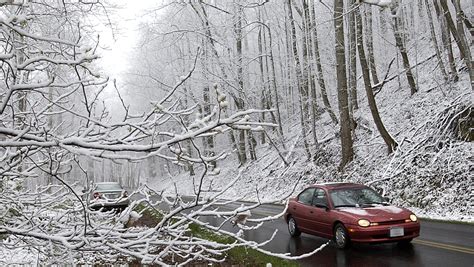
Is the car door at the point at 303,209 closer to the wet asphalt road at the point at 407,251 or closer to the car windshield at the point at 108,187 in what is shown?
the wet asphalt road at the point at 407,251

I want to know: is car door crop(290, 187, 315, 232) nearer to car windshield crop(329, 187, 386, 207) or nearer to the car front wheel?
car windshield crop(329, 187, 386, 207)

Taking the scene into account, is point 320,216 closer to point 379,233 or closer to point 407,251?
point 379,233

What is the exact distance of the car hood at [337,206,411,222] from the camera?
32.4 feet

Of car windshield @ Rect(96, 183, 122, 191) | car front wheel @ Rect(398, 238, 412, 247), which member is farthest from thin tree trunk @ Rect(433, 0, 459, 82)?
car windshield @ Rect(96, 183, 122, 191)

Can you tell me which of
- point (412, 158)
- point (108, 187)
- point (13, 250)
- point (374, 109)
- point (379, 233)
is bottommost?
point (379, 233)

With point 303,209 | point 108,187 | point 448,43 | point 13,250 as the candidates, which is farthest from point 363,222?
point 108,187

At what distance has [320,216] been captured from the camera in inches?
445

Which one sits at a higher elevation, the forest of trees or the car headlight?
the forest of trees

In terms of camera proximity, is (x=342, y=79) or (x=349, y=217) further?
(x=342, y=79)

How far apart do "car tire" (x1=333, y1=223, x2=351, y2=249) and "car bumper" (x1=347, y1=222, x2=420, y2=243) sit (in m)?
0.29

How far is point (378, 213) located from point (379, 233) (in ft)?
1.82

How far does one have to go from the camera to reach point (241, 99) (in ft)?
91.9

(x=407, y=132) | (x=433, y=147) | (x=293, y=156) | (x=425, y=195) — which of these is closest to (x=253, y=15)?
(x=293, y=156)

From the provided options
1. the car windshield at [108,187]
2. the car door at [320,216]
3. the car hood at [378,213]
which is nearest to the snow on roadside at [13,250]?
the car hood at [378,213]
